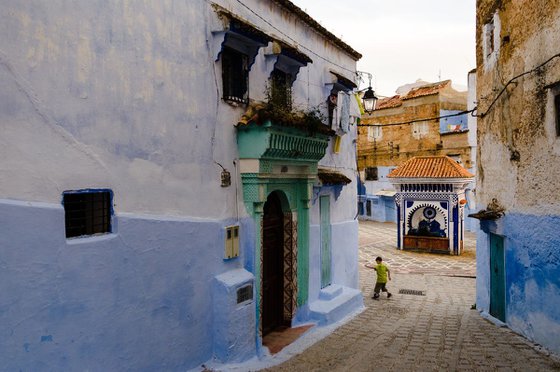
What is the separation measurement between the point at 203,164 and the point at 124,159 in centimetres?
152

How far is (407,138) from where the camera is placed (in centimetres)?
3309

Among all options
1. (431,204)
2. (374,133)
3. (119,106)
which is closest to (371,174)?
(374,133)

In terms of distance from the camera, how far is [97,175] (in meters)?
5.27

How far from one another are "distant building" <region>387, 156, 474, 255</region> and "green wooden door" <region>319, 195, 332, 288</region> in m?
12.4

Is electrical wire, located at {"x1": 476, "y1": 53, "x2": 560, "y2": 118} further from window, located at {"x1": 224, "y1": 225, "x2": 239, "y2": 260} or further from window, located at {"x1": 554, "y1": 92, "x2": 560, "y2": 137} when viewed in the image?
window, located at {"x1": 224, "y1": 225, "x2": 239, "y2": 260}

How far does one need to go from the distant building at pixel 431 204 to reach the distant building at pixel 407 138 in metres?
6.95

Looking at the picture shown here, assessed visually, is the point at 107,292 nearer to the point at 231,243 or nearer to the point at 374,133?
the point at 231,243

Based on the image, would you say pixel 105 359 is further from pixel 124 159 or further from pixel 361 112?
pixel 361 112

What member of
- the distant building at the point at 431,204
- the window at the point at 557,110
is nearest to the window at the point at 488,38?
the window at the point at 557,110

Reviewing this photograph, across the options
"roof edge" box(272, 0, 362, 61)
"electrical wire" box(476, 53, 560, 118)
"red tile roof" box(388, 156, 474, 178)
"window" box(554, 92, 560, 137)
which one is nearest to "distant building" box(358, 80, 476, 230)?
"red tile roof" box(388, 156, 474, 178)

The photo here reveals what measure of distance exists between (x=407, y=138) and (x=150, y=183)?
29.4 meters

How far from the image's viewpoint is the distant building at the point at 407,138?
99.7 ft

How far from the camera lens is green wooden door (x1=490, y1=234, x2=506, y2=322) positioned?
974cm

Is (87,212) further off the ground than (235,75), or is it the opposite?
(235,75)
